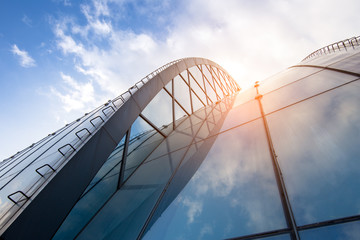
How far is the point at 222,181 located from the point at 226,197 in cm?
55

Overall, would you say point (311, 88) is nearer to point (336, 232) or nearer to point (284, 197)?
point (284, 197)

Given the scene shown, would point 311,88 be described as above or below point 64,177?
below

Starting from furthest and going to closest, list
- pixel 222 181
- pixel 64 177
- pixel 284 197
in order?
pixel 64 177 → pixel 222 181 → pixel 284 197

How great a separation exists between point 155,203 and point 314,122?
4.34 m

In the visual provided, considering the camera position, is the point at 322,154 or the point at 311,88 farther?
the point at 311,88

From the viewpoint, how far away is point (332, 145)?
3600mm

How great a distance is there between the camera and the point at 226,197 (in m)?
3.88

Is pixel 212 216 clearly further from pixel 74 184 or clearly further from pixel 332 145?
pixel 74 184

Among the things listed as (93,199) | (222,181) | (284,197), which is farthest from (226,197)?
(93,199)

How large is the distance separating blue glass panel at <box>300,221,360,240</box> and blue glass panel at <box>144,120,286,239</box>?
0.37m

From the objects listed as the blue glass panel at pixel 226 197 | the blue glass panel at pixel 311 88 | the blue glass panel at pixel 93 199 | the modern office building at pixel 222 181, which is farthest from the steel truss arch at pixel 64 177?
the blue glass panel at pixel 311 88

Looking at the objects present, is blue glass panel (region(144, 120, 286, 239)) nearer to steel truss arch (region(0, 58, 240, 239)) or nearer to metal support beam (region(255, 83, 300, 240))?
metal support beam (region(255, 83, 300, 240))

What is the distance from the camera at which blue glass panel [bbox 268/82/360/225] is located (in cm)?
275

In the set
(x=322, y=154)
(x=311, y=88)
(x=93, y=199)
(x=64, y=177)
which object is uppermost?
(x=64, y=177)
